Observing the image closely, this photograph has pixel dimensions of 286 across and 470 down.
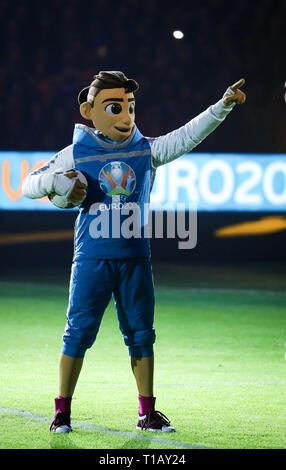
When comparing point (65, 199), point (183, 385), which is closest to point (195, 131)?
point (65, 199)

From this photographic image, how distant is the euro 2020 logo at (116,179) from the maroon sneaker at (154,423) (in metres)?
1.17

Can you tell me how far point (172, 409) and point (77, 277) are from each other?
114cm

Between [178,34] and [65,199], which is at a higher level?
[178,34]

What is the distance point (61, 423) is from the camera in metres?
4.73

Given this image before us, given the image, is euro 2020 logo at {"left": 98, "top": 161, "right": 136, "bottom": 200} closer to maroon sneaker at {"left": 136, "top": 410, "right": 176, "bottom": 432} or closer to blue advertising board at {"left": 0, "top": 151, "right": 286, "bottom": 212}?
maroon sneaker at {"left": 136, "top": 410, "right": 176, "bottom": 432}

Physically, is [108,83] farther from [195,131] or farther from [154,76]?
[154,76]

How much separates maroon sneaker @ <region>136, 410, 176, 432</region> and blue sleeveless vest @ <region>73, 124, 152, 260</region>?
86cm

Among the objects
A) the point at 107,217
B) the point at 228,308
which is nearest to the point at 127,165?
the point at 107,217

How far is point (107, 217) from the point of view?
4781mm

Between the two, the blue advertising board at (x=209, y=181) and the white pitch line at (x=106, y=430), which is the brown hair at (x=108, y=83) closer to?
the white pitch line at (x=106, y=430)

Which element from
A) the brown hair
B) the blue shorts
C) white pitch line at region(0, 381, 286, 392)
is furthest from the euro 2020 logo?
white pitch line at region(0, 381, 286, 392)

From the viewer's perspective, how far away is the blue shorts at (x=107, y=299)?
475 cm

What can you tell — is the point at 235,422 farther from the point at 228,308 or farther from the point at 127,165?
the point at 228,308

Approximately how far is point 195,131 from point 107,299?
1.02 metres
